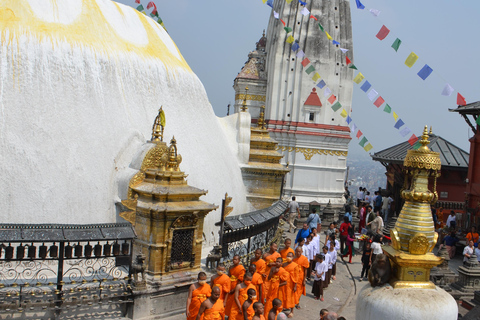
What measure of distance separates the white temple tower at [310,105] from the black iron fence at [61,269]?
1622cm

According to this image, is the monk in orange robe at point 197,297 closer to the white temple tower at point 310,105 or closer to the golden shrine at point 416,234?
the golden shrine at point 416,234

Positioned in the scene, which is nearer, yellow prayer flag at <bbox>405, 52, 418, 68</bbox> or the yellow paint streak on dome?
the yellow paint streak on dome

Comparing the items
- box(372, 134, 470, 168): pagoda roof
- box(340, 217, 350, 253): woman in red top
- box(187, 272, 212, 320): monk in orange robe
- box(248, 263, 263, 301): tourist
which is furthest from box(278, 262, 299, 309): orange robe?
box(372, 134, 470, 168): pagoda roof

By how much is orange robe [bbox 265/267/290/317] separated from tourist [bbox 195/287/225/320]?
76.7 inches

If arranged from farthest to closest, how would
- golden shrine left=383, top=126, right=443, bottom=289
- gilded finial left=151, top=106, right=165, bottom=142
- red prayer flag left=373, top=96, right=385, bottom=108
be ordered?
red prayer flag left=373, top=96, right=385, bottom=108, gilded finial left=151, top=106, right=165, bottom=142, golden shrine left=383, top=126, right=443, bottom=289

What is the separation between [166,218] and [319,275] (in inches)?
146

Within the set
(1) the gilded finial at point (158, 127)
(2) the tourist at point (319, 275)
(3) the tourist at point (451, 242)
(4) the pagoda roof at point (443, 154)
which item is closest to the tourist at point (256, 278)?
(2) the tourist at point (319, 275)

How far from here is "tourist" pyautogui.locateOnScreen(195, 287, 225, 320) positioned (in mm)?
6738

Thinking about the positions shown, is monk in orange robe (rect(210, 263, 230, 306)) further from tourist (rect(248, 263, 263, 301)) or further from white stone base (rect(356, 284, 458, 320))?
white stone base (rect(356, 284, 458, 320))

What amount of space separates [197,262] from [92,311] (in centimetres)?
201

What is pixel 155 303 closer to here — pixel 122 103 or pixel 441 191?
pixel 122 103

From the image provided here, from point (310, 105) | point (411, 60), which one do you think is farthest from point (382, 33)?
point (310, 105)

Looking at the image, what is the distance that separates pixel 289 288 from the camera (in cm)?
884

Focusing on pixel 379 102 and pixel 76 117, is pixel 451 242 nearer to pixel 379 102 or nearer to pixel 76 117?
pixel 379 102
